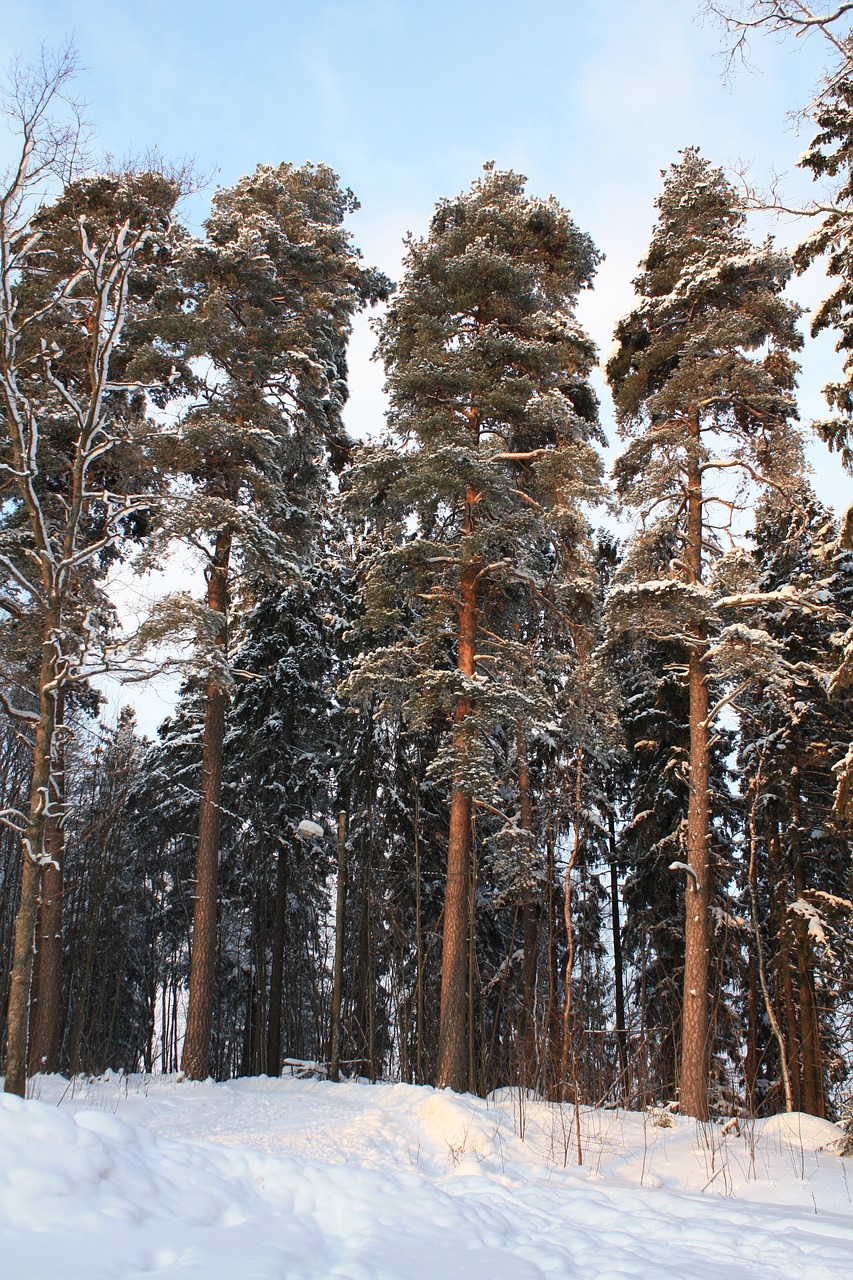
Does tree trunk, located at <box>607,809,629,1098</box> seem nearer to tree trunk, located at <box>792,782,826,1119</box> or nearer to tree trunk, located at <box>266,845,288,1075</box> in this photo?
tree trunk, located at <box>792,782,826,1119</box>

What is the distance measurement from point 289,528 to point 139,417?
3237mm

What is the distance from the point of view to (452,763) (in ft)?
36.7

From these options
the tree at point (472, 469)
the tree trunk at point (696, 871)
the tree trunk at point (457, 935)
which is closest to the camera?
the tree trunk at point (696, 871)

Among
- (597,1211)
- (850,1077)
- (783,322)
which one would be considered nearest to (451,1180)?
(597,1211)

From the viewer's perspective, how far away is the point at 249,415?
14.2 m

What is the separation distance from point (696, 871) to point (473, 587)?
532 centimetres

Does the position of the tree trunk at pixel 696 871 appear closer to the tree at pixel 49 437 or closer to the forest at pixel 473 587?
the forest at pixel 473 587

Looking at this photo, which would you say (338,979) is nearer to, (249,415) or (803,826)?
(803,826)

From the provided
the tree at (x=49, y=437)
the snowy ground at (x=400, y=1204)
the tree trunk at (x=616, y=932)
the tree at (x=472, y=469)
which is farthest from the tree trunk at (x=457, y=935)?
the tree trunk at (x=616, y=932)

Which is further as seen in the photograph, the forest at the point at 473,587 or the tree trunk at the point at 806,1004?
the tree trunk at the point at 806,1004

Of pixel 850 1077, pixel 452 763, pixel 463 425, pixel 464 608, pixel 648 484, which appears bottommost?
pixel 850 1077

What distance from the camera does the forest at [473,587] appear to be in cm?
1114

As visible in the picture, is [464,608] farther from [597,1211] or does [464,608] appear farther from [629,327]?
[597,1211]

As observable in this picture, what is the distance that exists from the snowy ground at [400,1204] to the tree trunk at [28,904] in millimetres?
2145
